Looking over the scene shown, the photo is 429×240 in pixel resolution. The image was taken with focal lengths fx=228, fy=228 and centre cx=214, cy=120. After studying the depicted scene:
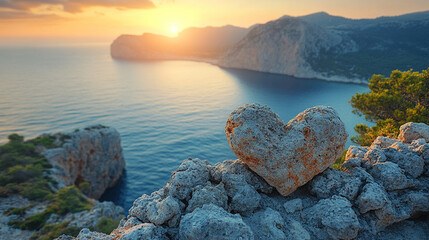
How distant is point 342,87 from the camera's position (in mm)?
125562

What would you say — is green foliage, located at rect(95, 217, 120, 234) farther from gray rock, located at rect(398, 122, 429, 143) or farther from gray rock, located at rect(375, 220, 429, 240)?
gray rock, located at rect(398, 122, 429, 143)

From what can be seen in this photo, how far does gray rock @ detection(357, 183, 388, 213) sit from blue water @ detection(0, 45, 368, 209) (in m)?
39.7

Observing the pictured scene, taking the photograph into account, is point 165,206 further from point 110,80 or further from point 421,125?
point 110,80

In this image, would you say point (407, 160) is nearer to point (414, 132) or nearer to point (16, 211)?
point (414, 132)

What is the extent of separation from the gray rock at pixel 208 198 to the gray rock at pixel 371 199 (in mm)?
5729

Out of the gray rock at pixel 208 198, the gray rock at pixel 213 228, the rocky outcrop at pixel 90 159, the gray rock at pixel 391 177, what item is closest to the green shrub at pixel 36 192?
the rocky outcrop at pixel 90 159

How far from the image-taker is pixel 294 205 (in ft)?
32.2

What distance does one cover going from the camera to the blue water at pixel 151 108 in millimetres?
54438

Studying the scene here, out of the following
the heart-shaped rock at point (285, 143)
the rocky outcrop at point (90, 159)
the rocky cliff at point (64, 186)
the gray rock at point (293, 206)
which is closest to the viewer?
the heart-shaped rock at point (285, 143)

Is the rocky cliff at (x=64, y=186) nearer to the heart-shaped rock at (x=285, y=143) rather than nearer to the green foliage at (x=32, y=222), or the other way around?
the green foliage at (x=32, y=222)

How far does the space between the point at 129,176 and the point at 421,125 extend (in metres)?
48.5

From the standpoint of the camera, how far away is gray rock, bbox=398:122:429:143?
13.1 meters

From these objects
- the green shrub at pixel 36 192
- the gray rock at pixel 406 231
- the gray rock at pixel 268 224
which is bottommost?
the green shrub at pixel 36 192

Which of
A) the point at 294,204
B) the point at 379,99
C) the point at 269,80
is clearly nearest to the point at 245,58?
the point at 269,80
